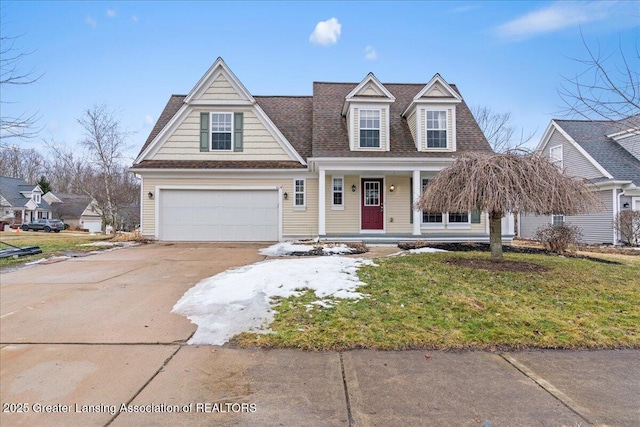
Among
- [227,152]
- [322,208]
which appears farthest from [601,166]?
[227,152]

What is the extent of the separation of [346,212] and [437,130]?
5194mm

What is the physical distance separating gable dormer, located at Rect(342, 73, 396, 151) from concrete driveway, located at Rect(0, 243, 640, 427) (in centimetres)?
1105

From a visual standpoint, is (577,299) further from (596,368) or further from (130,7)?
(130,7)

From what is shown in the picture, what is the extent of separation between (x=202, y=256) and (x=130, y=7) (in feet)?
31.0

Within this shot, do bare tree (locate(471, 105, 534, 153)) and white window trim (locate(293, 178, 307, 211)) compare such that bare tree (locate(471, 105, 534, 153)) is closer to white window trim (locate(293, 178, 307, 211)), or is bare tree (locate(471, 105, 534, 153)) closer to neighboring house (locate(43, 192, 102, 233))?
white window trim (locate(293, 178, 307, 211))

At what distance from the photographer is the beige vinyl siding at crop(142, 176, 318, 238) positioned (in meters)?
13.8

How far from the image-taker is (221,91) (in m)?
14.1

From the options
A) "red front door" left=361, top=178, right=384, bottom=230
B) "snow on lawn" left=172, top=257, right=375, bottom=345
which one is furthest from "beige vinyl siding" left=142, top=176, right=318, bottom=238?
"snow on lawn" left=172, top=257, right=375, bottom=345

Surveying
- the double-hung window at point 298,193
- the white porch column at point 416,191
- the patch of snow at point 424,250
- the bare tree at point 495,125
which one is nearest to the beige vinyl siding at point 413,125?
the white porch column at point 416,191

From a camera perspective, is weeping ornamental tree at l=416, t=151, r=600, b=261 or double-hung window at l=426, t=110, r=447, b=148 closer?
weeping ornamental tree at l=416, t=151, r=600, b=261

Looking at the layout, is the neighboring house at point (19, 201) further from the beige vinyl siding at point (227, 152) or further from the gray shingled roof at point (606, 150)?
the gray shingled roof at point (606, 150)

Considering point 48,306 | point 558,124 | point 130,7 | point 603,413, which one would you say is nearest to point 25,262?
point 48,306

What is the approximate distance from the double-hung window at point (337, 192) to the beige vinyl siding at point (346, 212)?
12cm

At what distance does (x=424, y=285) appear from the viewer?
5.87 metres
